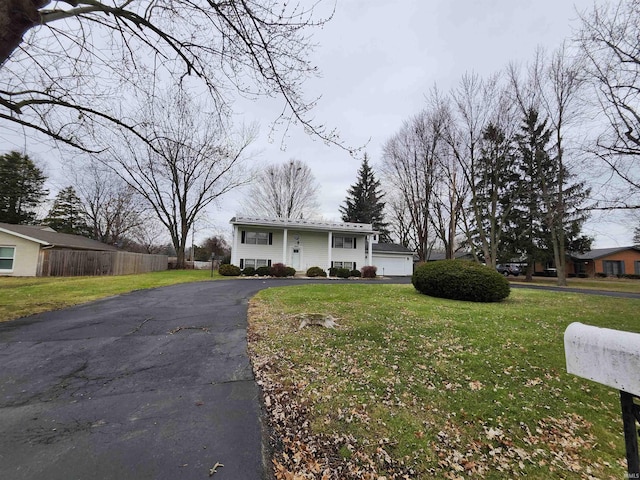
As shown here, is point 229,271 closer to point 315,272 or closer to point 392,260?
point 315,272

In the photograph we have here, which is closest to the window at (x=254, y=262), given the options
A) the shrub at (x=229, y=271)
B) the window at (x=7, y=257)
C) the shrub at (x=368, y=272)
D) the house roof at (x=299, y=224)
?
the shrub at (x=229, y=271)

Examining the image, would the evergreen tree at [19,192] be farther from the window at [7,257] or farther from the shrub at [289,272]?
the shrub at [289,272]

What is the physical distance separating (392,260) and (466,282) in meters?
19.7

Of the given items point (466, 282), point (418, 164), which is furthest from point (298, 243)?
point (466, 282)

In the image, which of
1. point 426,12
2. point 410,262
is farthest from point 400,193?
point 426,12

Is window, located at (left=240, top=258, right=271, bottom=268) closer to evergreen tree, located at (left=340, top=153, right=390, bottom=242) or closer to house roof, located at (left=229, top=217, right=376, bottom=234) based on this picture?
house roof, located at (left=229, top=217, right=376, bottom=234)

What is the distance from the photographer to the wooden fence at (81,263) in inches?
686

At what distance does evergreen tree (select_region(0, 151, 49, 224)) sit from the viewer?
78.5 feet

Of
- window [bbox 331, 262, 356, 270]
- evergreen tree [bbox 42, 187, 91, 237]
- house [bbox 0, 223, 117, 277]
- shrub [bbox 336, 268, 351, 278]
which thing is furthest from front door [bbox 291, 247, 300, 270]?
evergreen tree [bbox 42, 187, 91, 237]

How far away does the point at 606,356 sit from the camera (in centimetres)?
112

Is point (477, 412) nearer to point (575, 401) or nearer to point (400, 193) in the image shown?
point (575, 401)

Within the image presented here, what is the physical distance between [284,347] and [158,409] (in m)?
2.12

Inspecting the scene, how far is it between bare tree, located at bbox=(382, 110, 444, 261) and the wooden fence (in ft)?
78.8

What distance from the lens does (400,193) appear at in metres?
30.0
